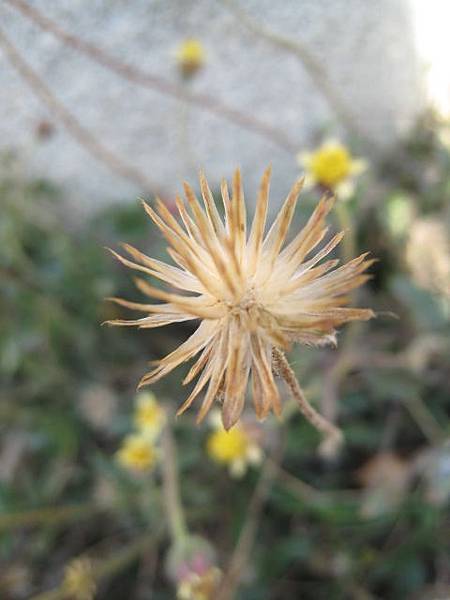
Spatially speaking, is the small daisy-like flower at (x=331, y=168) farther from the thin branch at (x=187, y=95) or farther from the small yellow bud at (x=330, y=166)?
the thin branch at (x=187, y=95)

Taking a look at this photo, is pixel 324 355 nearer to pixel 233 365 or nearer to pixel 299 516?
pixel 299 516

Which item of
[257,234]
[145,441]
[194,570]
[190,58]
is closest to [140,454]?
[145,441]

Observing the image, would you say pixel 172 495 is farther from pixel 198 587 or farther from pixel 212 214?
pixel 212 214

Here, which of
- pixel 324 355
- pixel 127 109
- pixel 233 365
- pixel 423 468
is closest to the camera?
pixel 233 365

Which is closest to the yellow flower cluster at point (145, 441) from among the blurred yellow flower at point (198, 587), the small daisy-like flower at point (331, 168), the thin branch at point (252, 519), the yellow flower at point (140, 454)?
the yellow flower at point (140, 454)

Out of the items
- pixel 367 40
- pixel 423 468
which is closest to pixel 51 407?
pixel 423 468

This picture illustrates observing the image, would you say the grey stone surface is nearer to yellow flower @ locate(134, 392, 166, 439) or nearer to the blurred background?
the blurred background
